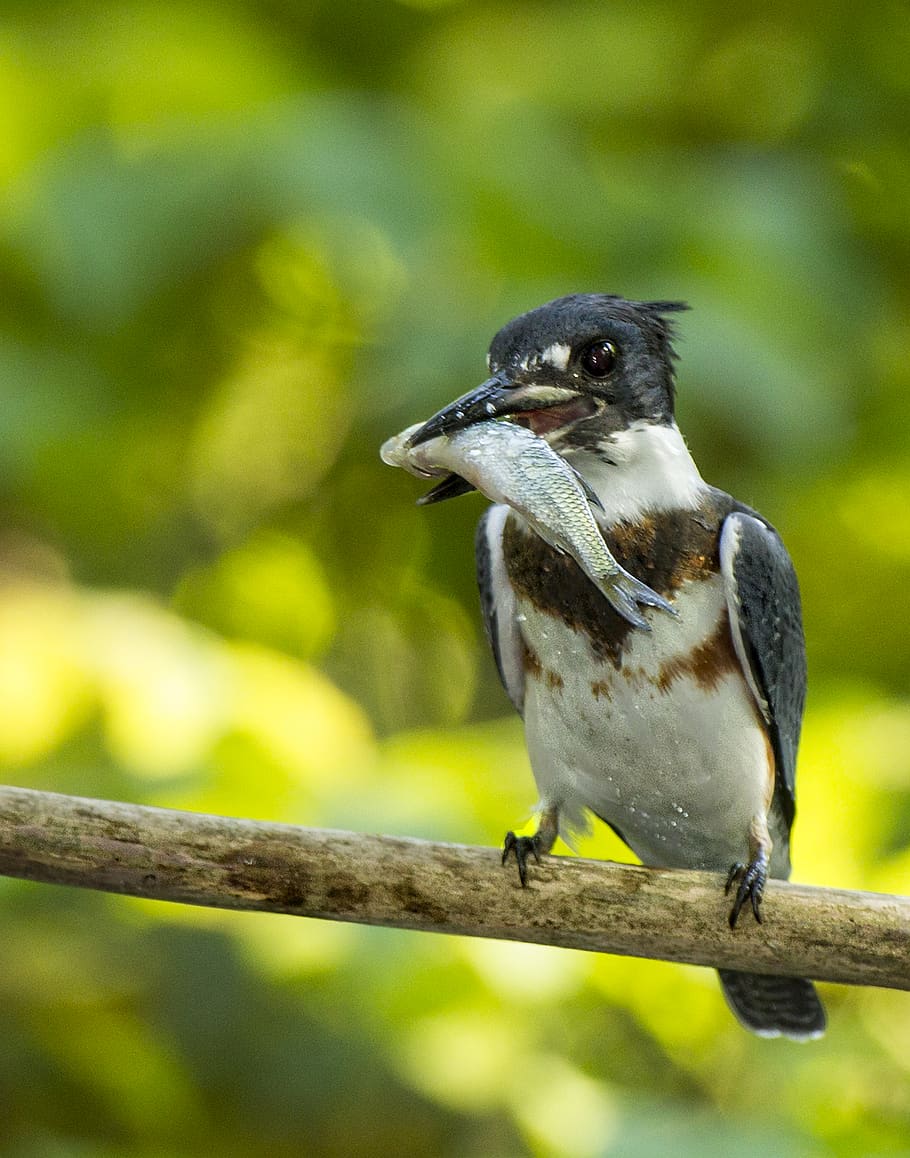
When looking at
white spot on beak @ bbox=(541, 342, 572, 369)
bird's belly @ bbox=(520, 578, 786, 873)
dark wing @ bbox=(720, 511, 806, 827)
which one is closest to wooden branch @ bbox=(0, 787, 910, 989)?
bird's belly @ bbox=(520, 578, 786, 873)

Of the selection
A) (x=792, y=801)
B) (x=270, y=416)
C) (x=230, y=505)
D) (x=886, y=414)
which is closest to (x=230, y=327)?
(x=270, y=416)

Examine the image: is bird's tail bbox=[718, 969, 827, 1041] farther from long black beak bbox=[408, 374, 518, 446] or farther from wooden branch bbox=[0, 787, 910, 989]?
long black beak bbox=[408, 374, 518, 446]

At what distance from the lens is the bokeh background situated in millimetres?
2586

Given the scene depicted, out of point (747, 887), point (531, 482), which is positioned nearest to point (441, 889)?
point (747, 887)

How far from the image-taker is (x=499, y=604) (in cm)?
229

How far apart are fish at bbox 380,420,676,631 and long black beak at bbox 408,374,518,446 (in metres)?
0.01

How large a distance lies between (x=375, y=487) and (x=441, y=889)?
6.78 feet

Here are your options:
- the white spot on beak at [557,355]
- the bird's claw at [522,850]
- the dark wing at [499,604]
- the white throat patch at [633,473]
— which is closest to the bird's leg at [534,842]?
the bird's claw at [522,850]

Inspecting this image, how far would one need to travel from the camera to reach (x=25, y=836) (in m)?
1.74

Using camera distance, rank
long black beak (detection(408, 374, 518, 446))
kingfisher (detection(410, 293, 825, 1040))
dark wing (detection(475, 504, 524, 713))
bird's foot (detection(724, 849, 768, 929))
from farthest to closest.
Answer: dark wing (detection(475, 504, 524, 713))
kingfisher (detection(410, 293, 825, 1040))
bird's foot (detection(724, 849, 768, 929))
long black beak (detection(408, 374, 518, 446))

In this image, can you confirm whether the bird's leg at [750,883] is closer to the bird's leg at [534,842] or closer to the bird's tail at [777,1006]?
the bird's leg at [534,842]

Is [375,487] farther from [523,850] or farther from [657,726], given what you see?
[523,850]

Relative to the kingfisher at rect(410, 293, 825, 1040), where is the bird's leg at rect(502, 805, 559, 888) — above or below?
below

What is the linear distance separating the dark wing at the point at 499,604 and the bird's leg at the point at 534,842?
22 centimetres
